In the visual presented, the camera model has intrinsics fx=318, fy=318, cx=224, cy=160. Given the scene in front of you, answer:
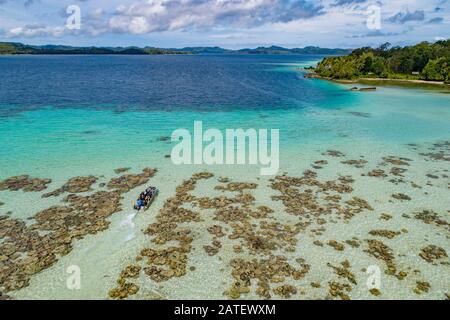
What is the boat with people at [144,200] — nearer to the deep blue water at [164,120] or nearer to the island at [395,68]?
the deep blue water at [164,120]

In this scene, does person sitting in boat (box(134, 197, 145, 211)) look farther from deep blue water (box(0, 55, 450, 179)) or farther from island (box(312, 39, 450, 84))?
island (box(312, 39, 450, 84))

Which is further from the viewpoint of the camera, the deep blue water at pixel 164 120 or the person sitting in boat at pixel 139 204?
the deep blue water at pixel 164 120

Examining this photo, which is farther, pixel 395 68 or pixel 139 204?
pixel 395 68

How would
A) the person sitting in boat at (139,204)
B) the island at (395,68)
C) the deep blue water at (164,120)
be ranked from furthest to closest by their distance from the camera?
the island at (395,68) < the deep blue water at (164,120) < the person sitting in boat at (139,204)

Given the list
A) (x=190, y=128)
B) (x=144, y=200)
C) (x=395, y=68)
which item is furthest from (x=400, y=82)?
(x=144, y=200)

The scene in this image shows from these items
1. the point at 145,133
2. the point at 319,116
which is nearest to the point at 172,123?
the point at 145,133

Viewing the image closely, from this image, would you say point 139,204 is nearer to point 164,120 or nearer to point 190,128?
point 190,128

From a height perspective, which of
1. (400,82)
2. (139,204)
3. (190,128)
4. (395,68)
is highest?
(395,68)

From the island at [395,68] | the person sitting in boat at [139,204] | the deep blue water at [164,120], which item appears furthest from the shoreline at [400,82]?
the person sitting in boat at [139,204]
